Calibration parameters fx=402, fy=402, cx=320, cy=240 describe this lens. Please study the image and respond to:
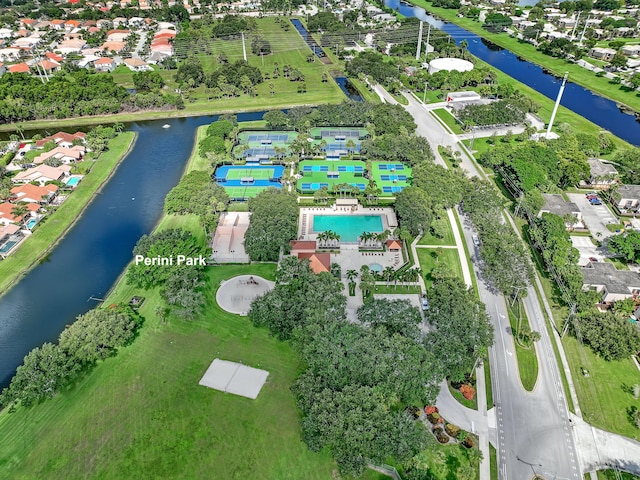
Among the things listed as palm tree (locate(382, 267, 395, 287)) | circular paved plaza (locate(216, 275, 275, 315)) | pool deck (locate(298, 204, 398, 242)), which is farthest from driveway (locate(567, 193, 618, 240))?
circular paved plaza (locate(216, 275, 275, 315))

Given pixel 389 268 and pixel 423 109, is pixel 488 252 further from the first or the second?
pixel 423 109

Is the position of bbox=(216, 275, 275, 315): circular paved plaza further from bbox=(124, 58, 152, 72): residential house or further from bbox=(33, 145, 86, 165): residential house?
bbox=(124, 58, 152, 72): residential house

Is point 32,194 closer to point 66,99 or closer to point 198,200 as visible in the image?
point 198,200

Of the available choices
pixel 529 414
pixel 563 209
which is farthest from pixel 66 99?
pixel 529 414

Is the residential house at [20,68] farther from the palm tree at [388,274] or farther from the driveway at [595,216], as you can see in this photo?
the driveway at [595,216]

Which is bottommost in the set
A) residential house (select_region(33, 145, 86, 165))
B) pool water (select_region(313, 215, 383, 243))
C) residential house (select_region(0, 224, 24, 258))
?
pool water (select_region(313, 215, 383, 243))

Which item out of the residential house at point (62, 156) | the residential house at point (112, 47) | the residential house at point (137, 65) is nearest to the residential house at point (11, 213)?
the residential house at point (62, 156)
